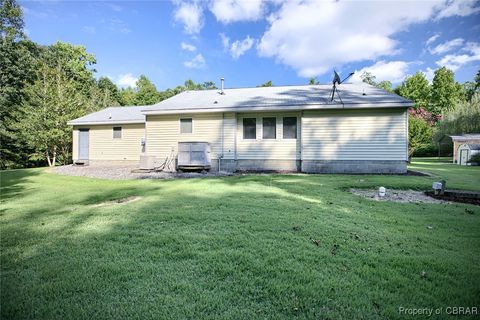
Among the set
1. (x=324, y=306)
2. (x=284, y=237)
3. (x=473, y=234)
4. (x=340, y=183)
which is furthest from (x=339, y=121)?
(x=324, y=306)

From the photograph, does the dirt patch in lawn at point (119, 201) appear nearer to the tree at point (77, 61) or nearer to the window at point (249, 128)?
the window at point (249, 128)

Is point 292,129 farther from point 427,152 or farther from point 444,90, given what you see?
point 444,90

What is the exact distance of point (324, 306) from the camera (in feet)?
6.29

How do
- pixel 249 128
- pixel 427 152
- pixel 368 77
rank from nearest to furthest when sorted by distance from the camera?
pixel 249 128 → pixel 427 152 → pixel 368 77

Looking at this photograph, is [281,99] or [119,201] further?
[281,99]

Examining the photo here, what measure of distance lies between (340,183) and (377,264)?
220 inches

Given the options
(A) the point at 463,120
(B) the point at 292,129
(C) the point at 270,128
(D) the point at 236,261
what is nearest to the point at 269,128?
(C) the point at 270,128

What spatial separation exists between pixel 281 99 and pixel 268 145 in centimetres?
261

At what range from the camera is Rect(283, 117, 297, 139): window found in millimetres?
11828

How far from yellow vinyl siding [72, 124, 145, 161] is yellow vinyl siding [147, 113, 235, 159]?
2.15 m

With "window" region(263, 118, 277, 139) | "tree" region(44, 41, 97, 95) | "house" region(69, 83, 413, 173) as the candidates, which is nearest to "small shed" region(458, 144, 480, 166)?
"house" region(69, 83, 413, 173)

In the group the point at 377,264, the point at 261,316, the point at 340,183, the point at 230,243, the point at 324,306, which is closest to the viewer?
the point at 261,316

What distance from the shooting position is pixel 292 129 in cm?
1184

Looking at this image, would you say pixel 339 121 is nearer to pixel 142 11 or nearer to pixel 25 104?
pixel 142 11
